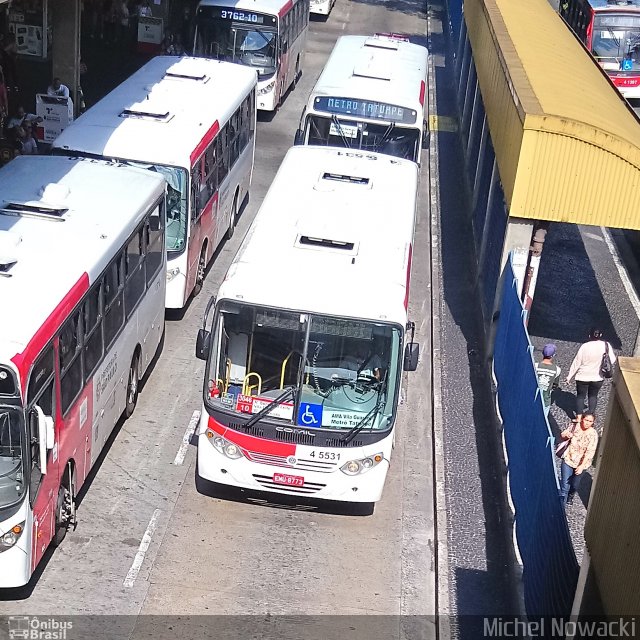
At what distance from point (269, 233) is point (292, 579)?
152 inches

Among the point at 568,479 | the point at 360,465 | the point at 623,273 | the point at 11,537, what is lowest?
the point at 623,273

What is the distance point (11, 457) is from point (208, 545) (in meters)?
2.84

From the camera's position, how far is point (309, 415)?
464 inches

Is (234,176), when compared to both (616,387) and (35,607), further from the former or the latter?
(616,387)

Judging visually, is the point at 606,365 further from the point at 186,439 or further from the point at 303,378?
the point at 186,439

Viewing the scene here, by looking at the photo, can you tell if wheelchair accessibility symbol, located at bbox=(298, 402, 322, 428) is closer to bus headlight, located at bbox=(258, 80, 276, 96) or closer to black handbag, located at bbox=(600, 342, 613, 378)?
black handbag, located at bbox=(600, 342, 613, 378)

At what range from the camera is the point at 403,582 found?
38.5 ft

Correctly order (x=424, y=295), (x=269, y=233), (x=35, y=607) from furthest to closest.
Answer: (x=424, y=295), (x=269, y=233), (x=35, y=607)

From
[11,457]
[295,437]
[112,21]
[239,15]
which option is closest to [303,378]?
[295,437]

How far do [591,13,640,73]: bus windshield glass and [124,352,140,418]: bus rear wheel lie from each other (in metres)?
23.7

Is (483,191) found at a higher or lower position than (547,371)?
lower

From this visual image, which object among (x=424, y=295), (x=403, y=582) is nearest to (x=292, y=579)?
(x=403, y=582)

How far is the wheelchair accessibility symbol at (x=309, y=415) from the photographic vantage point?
38.7 feet

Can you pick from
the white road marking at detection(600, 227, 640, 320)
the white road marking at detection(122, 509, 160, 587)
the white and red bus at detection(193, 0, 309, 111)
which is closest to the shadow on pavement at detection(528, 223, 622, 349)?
the white road marking at detection(600, 227, 640, 320)
